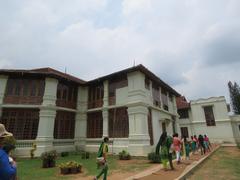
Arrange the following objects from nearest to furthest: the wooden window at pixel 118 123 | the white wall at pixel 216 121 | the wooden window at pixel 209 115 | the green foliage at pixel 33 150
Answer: the green foliage at pixel 33 150 → the wooden window at pixel 118 123 → the white wall at pixel 216 121 → the wooden window at pixel 209 115

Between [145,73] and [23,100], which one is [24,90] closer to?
[23,100]

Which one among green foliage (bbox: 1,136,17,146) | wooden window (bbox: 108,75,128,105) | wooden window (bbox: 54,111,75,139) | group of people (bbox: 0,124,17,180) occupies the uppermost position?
wooden window (bbox: 108,75,128,105)

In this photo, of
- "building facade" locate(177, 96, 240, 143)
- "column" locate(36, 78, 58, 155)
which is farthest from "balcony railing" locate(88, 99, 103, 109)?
"building facade" locate(177, 96, 240, 143)

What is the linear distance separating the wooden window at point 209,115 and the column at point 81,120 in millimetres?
20627

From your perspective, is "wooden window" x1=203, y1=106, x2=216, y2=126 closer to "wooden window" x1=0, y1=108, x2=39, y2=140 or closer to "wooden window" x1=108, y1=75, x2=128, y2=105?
"wooden window" x1=108, y1=75, x2=128, y2=105

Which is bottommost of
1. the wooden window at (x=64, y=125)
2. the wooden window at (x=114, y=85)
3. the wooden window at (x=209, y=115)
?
the wooden window at (x=64, y=125)

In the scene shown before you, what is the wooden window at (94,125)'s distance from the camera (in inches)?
668

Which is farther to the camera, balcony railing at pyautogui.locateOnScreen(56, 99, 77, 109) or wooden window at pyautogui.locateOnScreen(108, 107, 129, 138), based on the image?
balcony railing at pyautogui.locateOnScreen(56, 99, 77, 109)

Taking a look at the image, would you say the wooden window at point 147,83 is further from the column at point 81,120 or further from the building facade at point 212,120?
the building facade at point 212,120

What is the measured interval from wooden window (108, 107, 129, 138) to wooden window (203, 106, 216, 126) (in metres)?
19.1

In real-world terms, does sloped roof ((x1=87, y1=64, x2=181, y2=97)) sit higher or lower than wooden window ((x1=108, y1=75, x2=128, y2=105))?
higher

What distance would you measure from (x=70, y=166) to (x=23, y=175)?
2.24 meters

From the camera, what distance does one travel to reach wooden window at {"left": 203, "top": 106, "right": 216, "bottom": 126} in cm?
2761

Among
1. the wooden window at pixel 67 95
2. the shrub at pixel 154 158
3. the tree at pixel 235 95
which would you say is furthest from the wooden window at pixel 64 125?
the tree at pixel 235 95
